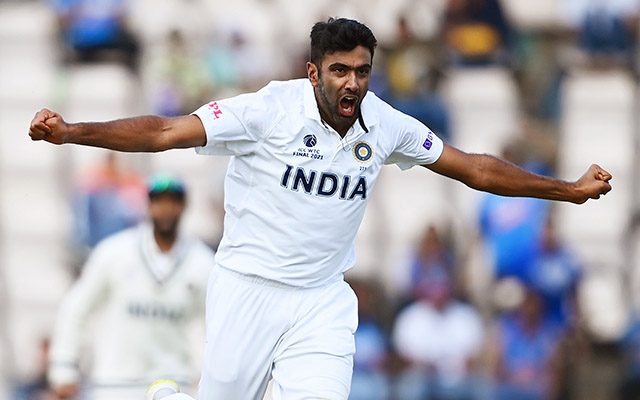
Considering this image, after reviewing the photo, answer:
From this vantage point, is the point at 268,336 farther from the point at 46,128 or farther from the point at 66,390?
the point at 66,390

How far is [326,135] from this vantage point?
5.10m

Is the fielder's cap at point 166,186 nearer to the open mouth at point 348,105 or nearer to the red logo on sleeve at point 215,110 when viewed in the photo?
the red logo on sleeve at point 215,110

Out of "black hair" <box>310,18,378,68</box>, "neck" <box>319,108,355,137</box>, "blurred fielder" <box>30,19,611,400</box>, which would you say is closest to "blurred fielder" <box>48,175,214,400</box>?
"blurred fielder" <box>30,19,611,400</box>

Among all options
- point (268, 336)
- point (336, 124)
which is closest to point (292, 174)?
point (336, 124)

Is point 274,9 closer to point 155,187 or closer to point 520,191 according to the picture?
point 155,187

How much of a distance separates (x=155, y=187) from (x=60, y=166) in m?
4.09

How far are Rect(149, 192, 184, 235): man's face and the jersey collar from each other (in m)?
2.35

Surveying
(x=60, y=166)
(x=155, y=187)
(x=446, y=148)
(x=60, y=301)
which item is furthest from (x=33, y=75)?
(x=446, y=148)

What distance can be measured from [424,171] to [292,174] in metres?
5.75

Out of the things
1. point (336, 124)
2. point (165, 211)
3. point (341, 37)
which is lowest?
point (165, 211)

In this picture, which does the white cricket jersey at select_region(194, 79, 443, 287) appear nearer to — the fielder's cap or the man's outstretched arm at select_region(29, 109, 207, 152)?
the man's outstretched arm at select_region(29, 109, 207, 152)

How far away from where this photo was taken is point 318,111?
5.11 m

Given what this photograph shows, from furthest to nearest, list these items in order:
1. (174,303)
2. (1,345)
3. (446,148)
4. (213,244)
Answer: (1,345)
(213,244)
(174,303)
(446,148)

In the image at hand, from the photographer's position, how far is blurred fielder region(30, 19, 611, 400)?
196 inches
